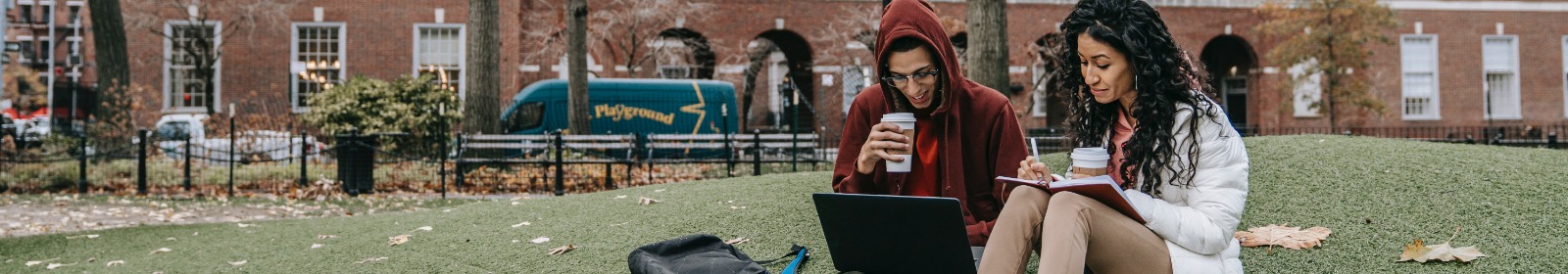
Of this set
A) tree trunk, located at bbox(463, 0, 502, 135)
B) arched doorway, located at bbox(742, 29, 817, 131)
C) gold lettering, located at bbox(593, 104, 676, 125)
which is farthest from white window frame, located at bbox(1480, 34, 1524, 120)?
tree trunk, located at bbox(463, 0, 502, 135)

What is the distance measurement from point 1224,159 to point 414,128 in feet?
49.4

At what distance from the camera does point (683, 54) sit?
3203 cm

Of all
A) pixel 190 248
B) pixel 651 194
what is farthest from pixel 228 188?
pixel 651 194

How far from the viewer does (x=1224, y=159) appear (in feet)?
9.09

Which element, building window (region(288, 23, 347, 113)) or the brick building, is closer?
building window (region(288, 23, 347, 113))

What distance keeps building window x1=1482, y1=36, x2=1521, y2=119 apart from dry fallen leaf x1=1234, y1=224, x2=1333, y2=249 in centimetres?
3573

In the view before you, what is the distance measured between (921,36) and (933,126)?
39 centimetres

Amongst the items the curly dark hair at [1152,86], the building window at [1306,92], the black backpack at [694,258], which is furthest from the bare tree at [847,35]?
the curly dark hair at [1152,86]

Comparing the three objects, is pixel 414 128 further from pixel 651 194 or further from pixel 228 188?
pixel 651 194

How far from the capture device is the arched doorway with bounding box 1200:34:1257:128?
3375cm

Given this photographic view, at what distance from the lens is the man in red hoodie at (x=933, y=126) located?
3.17 m

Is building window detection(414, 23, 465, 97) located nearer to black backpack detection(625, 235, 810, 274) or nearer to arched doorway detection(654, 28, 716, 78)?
arched doorway detection(654, 28, 716, 78)

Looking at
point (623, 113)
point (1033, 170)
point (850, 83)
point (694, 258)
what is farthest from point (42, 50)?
point (1033, 170)

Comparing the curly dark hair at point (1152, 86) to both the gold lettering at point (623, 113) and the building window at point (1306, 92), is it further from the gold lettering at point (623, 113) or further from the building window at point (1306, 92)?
the building window at point (1306, 92)
